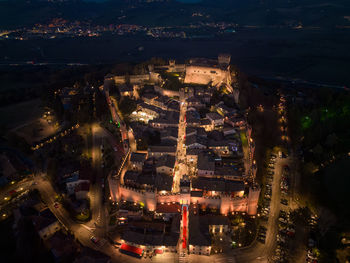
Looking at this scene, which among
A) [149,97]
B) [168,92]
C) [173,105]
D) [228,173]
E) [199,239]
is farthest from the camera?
[168,92]

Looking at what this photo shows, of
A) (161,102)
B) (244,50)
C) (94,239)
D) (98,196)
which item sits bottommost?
(94,239)

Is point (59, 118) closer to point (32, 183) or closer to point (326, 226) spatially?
point (32, 183)

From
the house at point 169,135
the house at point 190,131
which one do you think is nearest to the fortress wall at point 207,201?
the house at point 169,135

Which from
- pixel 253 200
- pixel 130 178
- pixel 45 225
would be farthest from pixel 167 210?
pixel 45 225

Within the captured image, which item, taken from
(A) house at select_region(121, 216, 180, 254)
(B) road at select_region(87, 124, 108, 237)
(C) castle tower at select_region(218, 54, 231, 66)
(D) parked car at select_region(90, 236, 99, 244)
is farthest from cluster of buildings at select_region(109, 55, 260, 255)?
(C) castle tower at select_region(218, 54, 231, 66)

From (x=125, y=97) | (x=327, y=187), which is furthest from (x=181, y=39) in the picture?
→ (x=327, y=187)

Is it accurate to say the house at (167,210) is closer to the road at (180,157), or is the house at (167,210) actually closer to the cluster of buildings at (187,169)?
the cluster of buildings at (187,169)

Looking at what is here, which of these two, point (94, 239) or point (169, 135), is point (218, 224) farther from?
point (169, 135)
